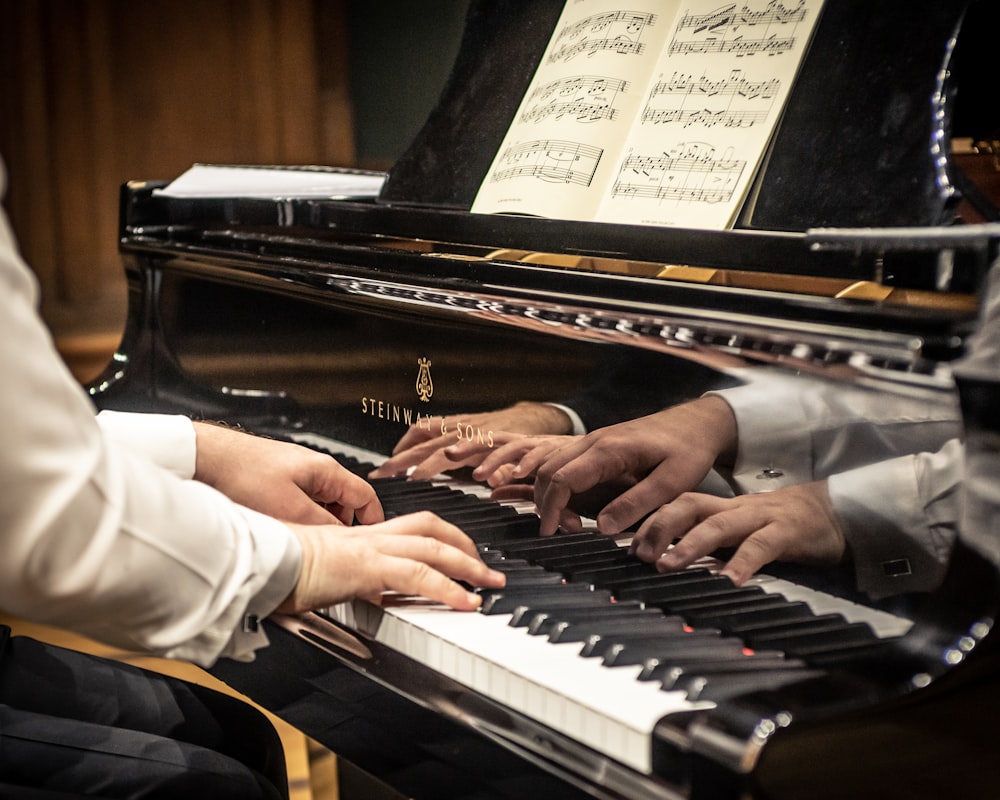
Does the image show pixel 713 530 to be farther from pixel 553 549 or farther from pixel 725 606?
pixel 553 549

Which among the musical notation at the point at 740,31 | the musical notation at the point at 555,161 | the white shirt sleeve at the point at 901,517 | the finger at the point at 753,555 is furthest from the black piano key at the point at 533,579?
the musical notation at the point at 740,31

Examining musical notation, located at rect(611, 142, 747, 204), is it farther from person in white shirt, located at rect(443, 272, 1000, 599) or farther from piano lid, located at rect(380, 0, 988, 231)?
person in white shirt, located at rect(443, 272, 1000, 599)

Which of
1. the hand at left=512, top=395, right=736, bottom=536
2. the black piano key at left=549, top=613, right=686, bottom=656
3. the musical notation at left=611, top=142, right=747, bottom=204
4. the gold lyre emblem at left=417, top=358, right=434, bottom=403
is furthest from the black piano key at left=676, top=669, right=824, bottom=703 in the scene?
the musical notation at left=611, top=142, right=747, bottom=204

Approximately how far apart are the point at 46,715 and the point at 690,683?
3.02 ft

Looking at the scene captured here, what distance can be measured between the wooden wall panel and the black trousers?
3.00 metres

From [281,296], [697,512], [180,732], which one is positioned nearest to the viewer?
[697,512]

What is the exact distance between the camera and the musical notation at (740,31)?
147 centimetres

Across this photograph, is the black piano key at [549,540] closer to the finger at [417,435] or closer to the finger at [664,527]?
the finger at [664,527]

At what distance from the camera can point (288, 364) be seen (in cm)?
169

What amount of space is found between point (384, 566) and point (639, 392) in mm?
320

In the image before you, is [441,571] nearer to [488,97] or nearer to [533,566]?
[533,566]

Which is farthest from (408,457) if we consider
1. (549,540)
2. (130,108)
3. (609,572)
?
(130,108)

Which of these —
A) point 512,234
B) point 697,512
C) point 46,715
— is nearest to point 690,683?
point 697,512

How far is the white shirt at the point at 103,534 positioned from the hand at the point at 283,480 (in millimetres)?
368
